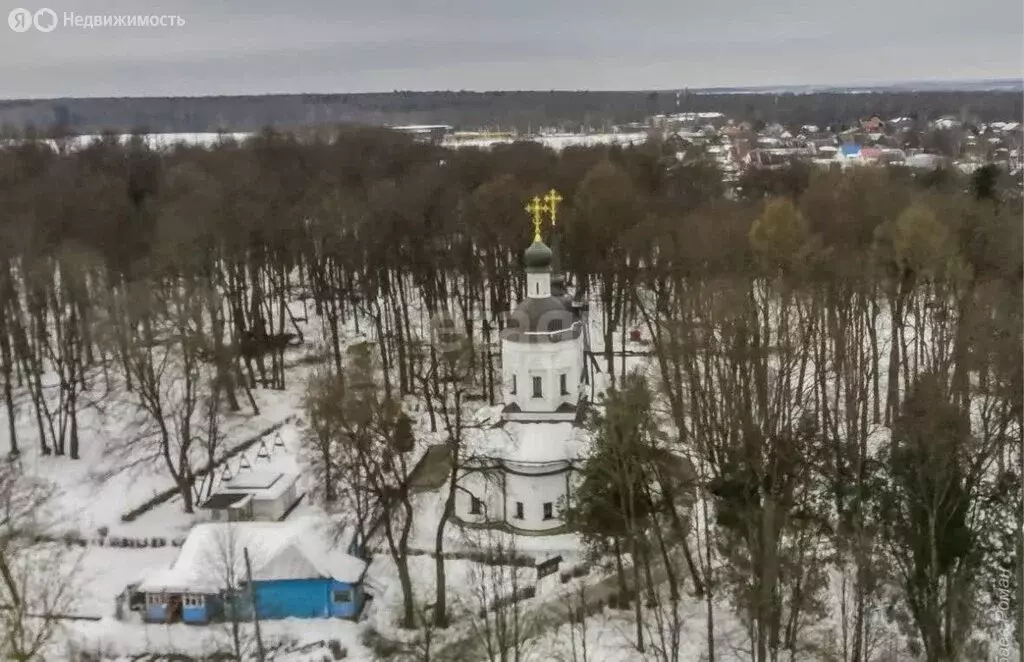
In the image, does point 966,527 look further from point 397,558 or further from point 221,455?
point 221,455

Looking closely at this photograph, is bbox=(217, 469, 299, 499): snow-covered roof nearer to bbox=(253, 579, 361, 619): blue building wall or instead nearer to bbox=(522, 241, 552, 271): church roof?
bbox=(253, 579, 361, 619): blue building wall

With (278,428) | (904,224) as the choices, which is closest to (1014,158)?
(904,224)

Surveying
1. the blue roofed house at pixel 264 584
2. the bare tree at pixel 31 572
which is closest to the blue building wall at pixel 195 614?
the blue roofed house at pixel 264 584

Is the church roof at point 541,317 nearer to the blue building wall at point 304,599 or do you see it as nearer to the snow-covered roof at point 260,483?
the snow-covered roof at point 260,483

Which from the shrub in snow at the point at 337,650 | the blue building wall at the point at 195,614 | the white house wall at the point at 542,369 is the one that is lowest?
the shrub in snow at the point at 337,650

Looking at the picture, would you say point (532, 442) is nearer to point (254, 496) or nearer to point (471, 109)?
point (254, 496)

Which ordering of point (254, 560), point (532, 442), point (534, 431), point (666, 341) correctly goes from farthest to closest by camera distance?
1. point (666, 341)
2. point (534, 431)
3. point (532, 442)
4. point (254, 560)

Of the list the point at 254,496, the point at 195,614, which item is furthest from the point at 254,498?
the point at 195,614
